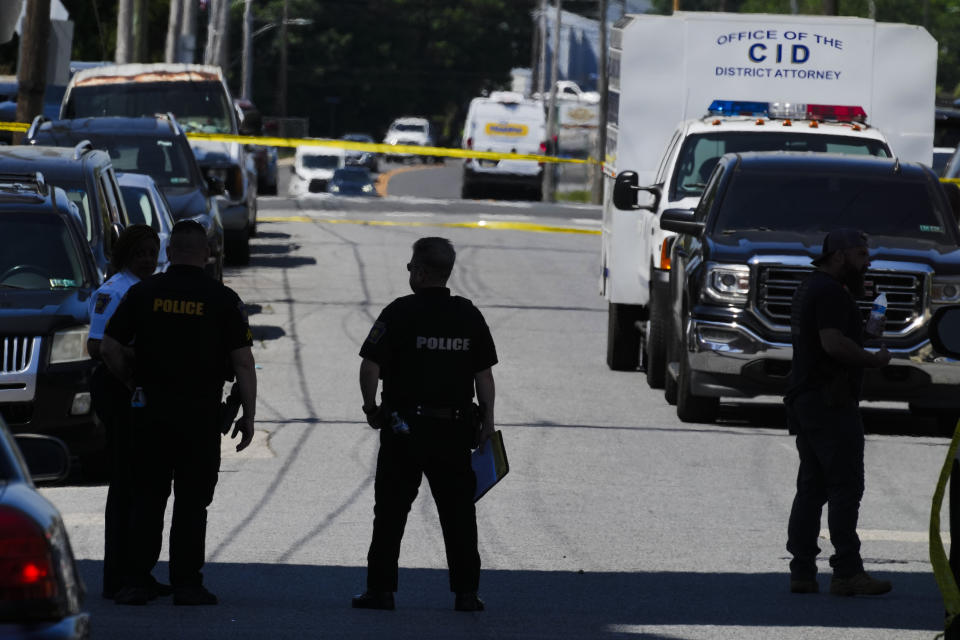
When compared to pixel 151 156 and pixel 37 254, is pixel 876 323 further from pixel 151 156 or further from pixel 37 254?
pixel 151 156

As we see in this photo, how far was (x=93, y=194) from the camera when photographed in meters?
12.8

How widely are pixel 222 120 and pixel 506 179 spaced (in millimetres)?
27611

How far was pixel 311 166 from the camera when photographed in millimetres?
62344

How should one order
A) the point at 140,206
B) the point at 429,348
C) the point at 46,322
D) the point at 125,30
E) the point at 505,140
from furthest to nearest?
the point at 505,140 → the point at 125,30 → the point at 140,206 → the point at 46,322 → the point at 429,348

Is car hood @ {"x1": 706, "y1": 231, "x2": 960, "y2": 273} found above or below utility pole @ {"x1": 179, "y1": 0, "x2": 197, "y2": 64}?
below

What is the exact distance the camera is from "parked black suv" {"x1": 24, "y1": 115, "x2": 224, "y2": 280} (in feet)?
63.9

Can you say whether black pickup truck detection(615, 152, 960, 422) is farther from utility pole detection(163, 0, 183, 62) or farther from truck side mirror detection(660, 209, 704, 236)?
utility pole detection(163, 0, 183, 62)

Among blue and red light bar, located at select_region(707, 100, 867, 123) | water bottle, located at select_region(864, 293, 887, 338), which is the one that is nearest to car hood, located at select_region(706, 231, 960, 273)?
blue and red light bar, located at select_region(707, 100, 867, 123)

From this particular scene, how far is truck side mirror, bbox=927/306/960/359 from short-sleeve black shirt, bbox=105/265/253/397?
2.88 m

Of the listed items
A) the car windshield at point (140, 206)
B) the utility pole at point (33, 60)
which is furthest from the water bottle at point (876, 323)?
the utility pole at point (33, 60)

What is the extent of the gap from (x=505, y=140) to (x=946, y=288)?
139 feet

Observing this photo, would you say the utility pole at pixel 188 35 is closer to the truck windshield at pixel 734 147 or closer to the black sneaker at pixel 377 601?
the truck windshield at pixel 734 147

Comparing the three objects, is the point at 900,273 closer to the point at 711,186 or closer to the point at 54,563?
the point at 711,186

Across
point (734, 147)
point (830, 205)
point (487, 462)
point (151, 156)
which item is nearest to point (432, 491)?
point (487, 462)
